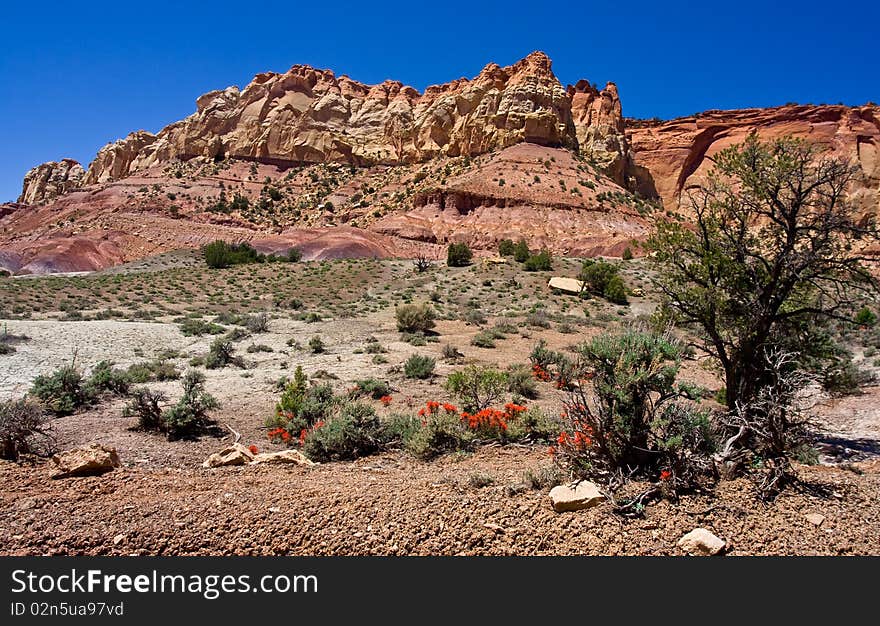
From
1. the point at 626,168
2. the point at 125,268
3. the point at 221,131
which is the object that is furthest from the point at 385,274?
the point at 221,131

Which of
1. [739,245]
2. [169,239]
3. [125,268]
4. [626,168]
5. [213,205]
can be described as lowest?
[739,245]

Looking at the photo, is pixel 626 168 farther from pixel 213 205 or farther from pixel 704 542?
pixel 704 542

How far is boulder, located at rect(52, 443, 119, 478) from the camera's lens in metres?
5.06

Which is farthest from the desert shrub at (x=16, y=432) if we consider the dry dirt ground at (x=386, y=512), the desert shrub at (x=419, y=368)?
the desert shrub at (x=419, y=368)

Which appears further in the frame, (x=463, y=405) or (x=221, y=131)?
(x=221, y=131)

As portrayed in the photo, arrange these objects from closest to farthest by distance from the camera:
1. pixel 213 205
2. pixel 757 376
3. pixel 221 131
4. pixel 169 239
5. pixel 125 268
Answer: pixel 757 376
pixel 125 268
pixel 169 239
pixel 213 205
pixel 221 131

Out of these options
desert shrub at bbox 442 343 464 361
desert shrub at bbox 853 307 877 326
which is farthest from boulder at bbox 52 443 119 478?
desert shrub at bbox 442 343 464 361

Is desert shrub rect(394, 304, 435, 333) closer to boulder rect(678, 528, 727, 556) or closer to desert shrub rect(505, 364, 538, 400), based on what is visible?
desert shrub rect(505, 364, 538, 400)

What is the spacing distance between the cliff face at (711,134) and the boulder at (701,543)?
80104 mm

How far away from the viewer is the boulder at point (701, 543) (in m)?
3.57

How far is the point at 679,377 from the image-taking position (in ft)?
44.9

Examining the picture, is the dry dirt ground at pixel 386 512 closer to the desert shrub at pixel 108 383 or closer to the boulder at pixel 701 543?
the boulder at pixel 701 543

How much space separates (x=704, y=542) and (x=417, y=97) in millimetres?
94567

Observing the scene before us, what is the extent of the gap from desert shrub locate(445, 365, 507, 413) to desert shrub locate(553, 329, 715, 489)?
3.56 m
